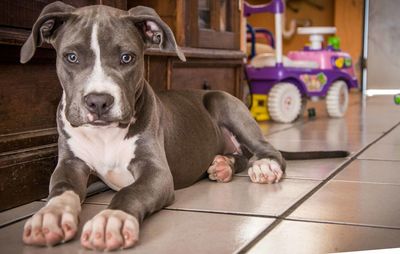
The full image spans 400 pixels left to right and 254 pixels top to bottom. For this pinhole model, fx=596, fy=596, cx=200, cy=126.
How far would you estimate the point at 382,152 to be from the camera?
301cm

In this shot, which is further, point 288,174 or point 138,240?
point 288,174

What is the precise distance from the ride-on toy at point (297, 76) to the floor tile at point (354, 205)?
2493 mm

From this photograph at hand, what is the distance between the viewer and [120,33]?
177cm

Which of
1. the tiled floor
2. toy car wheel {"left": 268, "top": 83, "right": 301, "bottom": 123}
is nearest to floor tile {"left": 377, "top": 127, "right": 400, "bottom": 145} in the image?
the tiled floor

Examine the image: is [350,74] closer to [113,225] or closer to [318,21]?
[318,21]

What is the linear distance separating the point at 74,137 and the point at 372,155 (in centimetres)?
162

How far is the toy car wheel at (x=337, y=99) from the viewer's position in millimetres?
5012

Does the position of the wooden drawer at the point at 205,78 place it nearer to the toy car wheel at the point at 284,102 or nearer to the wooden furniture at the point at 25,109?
the wooden furniture at the point at 25,109

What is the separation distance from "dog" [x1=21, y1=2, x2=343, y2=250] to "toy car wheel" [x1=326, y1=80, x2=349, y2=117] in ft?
9.45

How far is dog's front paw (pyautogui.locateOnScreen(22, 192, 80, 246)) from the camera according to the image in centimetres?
142

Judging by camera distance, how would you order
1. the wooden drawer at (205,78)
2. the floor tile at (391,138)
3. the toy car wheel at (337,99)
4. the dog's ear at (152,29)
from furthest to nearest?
the toy car wheel at (337,99) → the floor tile at (391,138) → the wooden drawer at (205,78) → the dog's ear at (152,29)

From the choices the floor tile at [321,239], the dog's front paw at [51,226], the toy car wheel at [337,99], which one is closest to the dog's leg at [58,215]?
the dog's front paw at [51,226]

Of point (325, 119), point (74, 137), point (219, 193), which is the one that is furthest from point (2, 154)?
point (325, 119)

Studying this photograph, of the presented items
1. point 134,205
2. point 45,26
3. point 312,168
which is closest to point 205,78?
point 312,168
